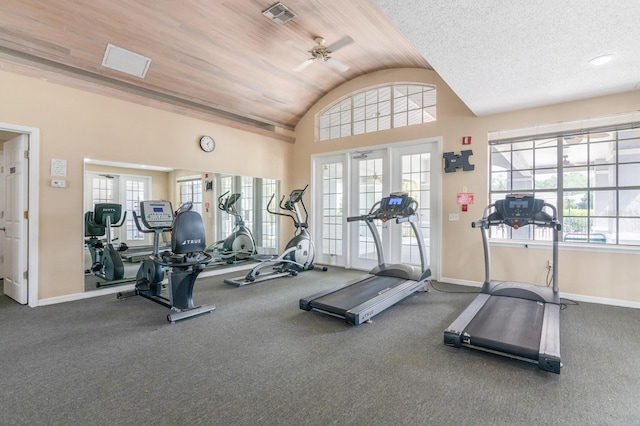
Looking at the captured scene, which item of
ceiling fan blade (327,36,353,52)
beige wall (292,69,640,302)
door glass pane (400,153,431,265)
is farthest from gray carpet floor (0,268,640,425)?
ceiling fan blade (327,36,353,52)

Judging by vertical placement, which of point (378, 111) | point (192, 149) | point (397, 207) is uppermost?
point (378, 111)

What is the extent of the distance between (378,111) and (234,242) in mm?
3844

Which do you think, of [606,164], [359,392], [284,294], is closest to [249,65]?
[284,294]

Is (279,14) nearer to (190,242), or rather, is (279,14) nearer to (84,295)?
(190,242)

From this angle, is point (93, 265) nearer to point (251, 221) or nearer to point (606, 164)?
point (251, 221)

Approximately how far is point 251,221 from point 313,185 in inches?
61.9

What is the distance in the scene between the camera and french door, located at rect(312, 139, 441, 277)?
534cm

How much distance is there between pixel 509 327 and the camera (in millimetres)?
2801

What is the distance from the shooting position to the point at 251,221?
6.43 meters

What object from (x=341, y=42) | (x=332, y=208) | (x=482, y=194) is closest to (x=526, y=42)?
(x=341, y=42)

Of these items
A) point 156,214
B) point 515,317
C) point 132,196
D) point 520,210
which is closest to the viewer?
point 515,317

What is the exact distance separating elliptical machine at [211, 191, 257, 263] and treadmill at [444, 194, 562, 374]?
4.22 metres

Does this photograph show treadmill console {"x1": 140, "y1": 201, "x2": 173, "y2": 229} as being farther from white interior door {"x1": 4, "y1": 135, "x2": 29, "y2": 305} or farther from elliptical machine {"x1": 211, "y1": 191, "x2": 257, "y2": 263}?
elliptical machine {"x1": 211, "y1": 191, "x2": 257, "y2": 263}

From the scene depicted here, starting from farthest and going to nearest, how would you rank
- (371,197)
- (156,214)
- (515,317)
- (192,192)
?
1. (371,197)
2. (192,192)
3. (156,214)
4. (515,317)
